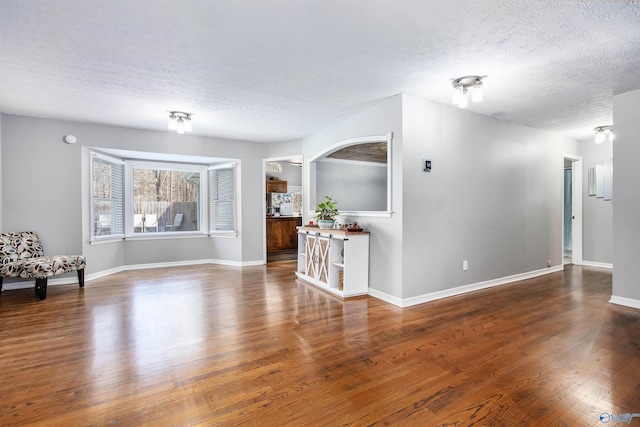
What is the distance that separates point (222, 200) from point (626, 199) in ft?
20.2

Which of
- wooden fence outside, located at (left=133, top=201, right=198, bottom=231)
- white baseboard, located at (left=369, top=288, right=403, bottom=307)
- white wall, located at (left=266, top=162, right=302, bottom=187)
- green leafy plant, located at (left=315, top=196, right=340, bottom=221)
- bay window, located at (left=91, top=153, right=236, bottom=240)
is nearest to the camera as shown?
white baseboard, located at (left=369, top=288, right=403, bottom=307)

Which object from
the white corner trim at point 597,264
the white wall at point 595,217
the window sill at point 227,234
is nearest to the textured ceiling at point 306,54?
the white wall at point 595,217

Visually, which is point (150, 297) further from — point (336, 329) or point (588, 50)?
point (588, 50)

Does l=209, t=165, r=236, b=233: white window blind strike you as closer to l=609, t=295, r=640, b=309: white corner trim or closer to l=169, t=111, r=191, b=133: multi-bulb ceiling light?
l=169, t=111, r=191, b=133: multi-bulb ceiling light

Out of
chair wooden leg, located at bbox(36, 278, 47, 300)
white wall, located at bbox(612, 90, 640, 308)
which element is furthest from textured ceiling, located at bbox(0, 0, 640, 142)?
chair wooden leg, located at bbox(36, 278, 47, 300)

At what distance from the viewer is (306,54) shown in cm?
269

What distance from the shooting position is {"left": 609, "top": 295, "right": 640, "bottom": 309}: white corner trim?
11.5 ft

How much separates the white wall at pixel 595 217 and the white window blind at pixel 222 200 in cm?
681

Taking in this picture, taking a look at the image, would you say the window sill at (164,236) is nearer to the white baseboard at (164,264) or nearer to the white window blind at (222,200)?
the white window blind at (222,200)

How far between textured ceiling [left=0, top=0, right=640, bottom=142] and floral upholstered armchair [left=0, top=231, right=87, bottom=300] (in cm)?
173

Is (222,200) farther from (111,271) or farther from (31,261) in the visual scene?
(31,261)

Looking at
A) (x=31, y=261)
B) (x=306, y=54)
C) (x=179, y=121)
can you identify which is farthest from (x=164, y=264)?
(x=306, y=54)

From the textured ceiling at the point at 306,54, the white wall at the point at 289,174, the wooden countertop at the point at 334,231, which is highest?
the textured ceiling at the point at 306,54

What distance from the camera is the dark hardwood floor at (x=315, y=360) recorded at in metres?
1.74
